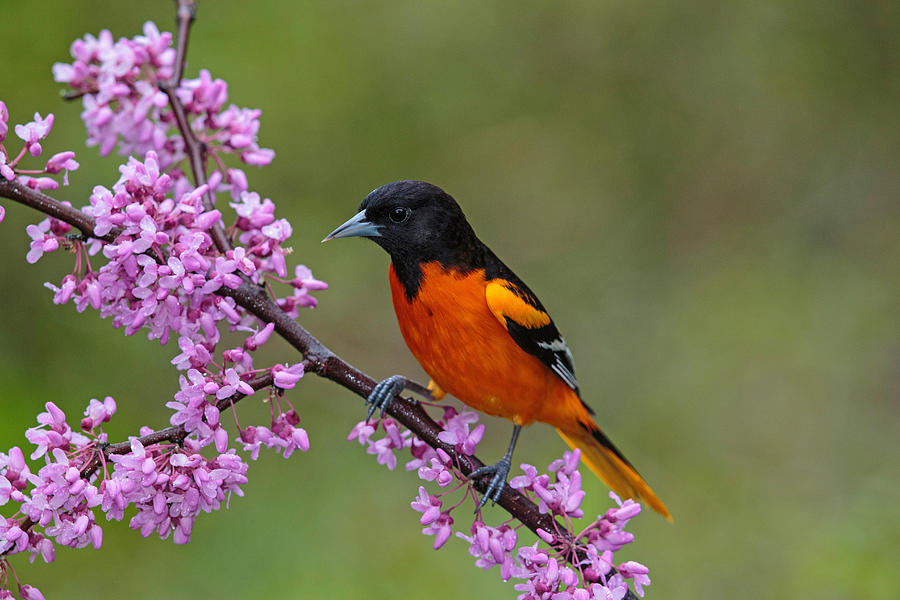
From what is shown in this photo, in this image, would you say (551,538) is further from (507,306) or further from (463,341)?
(507,306)

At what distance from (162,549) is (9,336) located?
5.77ft

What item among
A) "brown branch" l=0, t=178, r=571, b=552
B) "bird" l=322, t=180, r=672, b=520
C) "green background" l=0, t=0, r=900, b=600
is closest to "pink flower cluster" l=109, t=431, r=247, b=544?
"brown branch" l=0, t=178, r=571, b=552

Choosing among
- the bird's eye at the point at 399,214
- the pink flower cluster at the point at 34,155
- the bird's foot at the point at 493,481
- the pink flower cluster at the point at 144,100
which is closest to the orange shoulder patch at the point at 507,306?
the bird's eye at the point at 399,214

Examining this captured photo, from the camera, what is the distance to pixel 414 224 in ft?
10.3

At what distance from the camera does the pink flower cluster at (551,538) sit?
7.47 ft

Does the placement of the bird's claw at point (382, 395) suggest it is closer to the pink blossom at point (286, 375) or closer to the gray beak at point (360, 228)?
the pink blossom at point (286, 375)

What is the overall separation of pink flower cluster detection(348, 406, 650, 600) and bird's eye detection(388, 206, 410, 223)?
0.84m

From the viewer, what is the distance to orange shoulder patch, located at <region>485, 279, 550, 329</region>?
3211mm

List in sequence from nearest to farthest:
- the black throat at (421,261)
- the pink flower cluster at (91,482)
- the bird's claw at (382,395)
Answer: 1. the pink flower cluster at (91,482)
2. the bird's claw at (382,395)
3. the black throat at (421,261)

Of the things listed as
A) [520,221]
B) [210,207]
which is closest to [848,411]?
[520,221]

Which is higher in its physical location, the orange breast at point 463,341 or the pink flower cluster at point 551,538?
the orange breast at point 463,341

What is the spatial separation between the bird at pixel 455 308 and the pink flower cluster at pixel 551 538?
0.56 meters

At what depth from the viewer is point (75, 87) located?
2.82 meters

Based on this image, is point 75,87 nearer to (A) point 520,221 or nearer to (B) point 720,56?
(A) point 520,221
